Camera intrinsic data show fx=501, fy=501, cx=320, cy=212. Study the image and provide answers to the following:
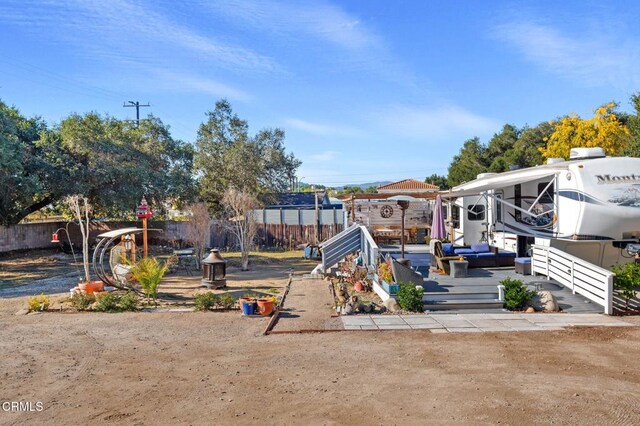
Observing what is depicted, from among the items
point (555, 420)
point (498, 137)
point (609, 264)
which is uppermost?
point (498, 137)

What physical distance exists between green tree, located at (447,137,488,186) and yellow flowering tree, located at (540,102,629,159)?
Result: 12.6m

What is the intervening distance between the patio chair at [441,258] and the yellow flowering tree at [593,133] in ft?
61.6

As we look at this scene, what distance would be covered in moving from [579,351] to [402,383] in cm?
320

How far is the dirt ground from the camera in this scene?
5246 millimetres

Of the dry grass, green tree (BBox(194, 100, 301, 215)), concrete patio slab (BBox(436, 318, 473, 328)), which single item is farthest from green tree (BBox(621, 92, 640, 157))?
the dry grass

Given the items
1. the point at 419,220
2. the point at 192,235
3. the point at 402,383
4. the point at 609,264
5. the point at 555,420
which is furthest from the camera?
the point at 419,220

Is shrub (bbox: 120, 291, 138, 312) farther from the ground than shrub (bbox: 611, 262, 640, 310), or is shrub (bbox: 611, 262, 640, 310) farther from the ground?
→ shrub (bbox: 611, 262, 640, 310)

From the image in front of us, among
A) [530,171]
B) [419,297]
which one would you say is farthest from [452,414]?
[530,171]

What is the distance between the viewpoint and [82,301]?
11.0m

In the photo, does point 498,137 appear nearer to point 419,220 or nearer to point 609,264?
point 419,220

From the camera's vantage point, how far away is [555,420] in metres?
5.05

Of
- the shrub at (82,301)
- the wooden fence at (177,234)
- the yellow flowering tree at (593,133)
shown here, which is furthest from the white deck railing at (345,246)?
the yellow flowering tree at (593,133)

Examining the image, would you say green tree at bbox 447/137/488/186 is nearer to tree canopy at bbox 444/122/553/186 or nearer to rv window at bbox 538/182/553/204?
tree canopy at bbox 444/122/553/186

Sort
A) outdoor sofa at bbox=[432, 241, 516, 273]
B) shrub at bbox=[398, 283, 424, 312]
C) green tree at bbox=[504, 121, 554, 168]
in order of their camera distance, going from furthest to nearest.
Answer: green tree at bbox=[504, 121, 554, 168] → outdoor sofa at bbox=[432, 241, 516, 273] → shrub at bbox=[398, 283, 424, 312]
